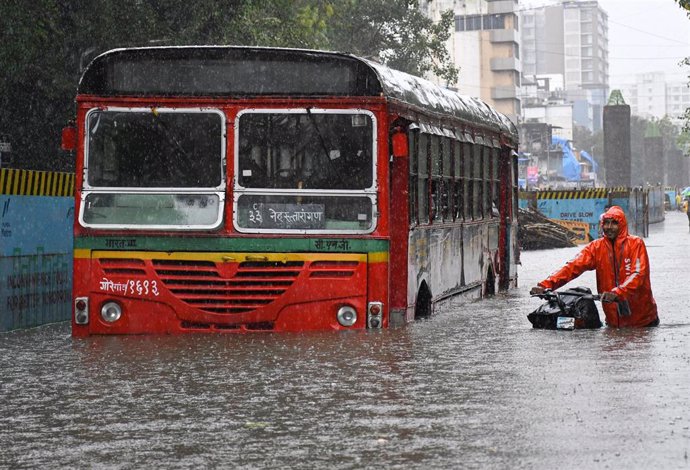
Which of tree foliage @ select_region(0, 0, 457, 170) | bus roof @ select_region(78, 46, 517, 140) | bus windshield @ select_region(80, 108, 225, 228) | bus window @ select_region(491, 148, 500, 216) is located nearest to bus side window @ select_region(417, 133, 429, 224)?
bus roof @ select_region(78, 46, 517, 140)

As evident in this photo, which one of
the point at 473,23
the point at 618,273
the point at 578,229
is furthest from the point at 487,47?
the point at 618,273

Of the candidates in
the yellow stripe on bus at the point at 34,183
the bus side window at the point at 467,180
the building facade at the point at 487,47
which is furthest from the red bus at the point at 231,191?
the building facade at the point at 487,47

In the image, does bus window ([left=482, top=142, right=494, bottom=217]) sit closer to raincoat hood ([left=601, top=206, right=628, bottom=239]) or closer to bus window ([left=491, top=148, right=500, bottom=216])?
bus window ([left=491, top=148, right=500, bottom=216])

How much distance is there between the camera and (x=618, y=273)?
50.1 feet

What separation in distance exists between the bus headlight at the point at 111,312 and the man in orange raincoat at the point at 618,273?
374 cm

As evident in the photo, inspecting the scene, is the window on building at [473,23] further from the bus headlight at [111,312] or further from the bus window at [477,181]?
the bus headlight at [111,312]

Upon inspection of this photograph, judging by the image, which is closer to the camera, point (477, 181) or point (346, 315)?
point (346, 315)

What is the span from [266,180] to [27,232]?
4.57 metres

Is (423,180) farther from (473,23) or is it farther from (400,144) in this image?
(473,23)

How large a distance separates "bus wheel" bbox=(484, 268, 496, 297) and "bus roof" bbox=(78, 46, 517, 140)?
7.48 metres

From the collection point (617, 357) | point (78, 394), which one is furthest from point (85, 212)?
point (617, 357)

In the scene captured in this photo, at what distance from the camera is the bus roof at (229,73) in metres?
14.5

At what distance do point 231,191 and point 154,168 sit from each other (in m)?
0.71

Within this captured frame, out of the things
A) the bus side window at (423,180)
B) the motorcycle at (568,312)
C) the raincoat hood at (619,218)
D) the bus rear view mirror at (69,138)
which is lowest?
the motorcycle at (568,312)
